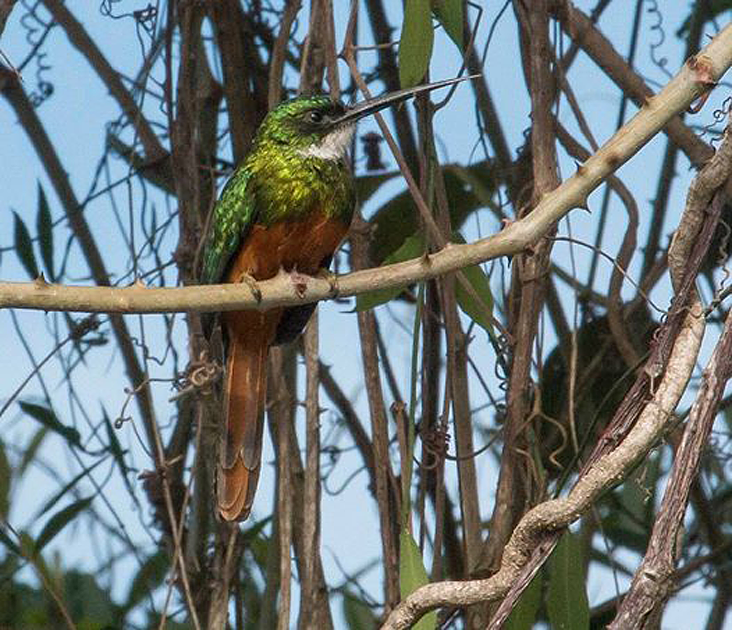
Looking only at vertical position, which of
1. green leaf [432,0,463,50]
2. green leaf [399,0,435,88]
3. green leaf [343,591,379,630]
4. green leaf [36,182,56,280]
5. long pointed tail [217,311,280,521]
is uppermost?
green leaf [36,182,56,280]

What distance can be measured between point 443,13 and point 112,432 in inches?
40.4

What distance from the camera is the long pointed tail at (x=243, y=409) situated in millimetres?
2309

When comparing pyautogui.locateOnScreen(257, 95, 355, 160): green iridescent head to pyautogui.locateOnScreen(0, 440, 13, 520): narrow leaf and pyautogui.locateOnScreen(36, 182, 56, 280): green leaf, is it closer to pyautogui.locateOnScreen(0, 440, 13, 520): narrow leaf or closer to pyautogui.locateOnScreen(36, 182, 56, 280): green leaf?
pyautogui.locateOnScreen(36, 182, 56, 280): green leaf

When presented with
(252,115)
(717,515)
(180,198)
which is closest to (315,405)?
(180,198)

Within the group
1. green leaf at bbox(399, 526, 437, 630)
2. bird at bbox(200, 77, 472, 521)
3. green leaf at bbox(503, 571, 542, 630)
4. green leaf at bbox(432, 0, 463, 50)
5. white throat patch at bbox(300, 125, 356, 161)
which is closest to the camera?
green leaf at bbox(399, 526, 437, 630)

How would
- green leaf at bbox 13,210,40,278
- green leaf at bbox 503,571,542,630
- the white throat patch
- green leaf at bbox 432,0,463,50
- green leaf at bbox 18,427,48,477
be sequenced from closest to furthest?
green leaf at bbox 432,0,463,50, green leaf at bbox 503,571,542,630, the white throat patch, green leaf at bbox 13,210,40,278, green leaf at bbox 18,427,48,477

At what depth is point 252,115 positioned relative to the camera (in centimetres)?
288

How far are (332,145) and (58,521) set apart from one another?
2.77 feet

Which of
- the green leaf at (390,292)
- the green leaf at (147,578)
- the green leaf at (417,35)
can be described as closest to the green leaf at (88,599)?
the green leaf at (147,578)

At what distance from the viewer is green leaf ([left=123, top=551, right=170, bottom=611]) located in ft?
9.64

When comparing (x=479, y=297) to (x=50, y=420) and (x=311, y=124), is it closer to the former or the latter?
(x=311, y=124)

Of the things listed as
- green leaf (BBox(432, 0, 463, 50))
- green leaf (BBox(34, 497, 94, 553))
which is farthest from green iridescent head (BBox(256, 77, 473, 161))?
green leaf (BBox(34, 497, 94, 553))

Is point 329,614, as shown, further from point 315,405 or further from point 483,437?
point 483,437

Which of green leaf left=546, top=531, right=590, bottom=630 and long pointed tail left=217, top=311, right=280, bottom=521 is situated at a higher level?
long pointed tail left=217, top=311, right=280, bottom=521
